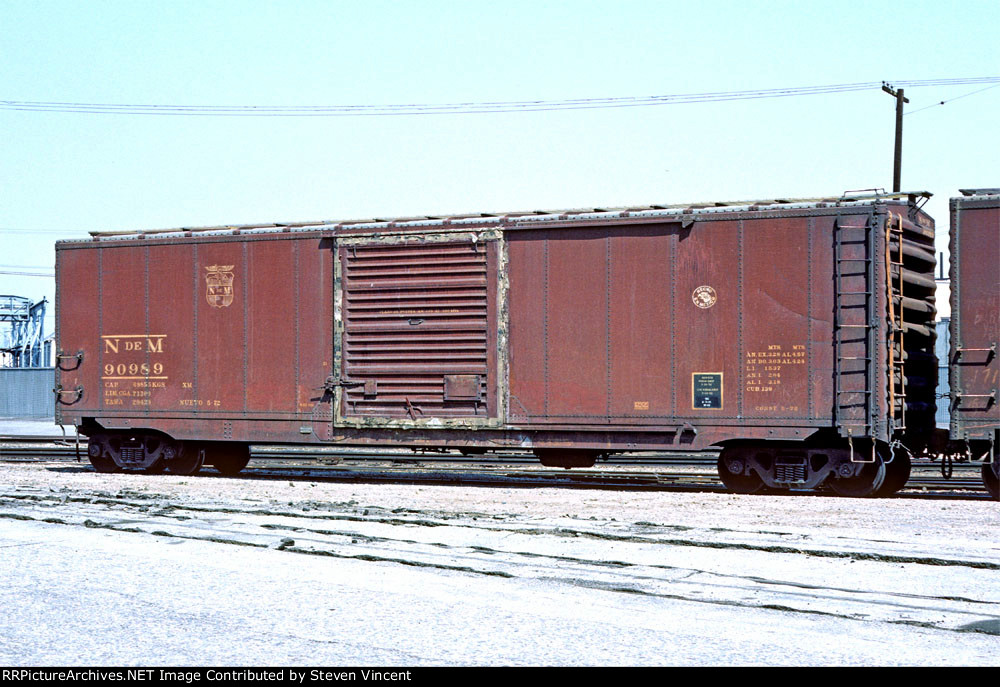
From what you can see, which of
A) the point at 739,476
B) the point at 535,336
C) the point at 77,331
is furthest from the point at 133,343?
the point at 739,476

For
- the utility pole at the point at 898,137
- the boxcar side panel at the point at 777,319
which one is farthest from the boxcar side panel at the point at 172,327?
the utility pole at the point at 898,137

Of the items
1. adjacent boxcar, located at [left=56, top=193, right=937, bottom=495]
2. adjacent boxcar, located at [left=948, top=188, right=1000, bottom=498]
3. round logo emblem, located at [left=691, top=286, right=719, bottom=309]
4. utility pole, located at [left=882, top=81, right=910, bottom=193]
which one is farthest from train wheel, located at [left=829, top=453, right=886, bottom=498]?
utility pole, located at [left=882, top=81, right=910, bottom=193]

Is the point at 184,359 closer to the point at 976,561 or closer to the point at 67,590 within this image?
the point at 67,590

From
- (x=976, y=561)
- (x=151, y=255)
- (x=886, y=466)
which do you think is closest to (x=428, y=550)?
(x=976, y=561)

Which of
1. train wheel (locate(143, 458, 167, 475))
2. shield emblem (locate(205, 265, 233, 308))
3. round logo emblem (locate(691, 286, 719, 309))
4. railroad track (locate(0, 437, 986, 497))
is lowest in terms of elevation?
railroad track (locate(0, 437, 986, 497))

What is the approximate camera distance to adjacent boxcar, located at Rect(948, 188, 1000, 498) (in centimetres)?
1312

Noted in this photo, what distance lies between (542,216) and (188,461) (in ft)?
23.1

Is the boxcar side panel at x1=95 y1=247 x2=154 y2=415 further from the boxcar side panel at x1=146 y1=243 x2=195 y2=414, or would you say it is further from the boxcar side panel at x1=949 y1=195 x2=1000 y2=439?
the boxcar side panel at x1=949 y1=195 x2=1000 y2=439

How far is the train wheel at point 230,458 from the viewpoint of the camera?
1778 cm

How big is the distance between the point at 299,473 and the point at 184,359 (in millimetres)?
3007

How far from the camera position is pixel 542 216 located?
15.1 meters

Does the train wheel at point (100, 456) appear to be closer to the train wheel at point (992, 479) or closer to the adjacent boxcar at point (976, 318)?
the adjacent boxcar at point (976, 318)

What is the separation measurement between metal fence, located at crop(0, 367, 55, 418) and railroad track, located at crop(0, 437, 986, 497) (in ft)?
103

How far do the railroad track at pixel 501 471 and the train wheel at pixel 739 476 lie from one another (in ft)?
1.65
